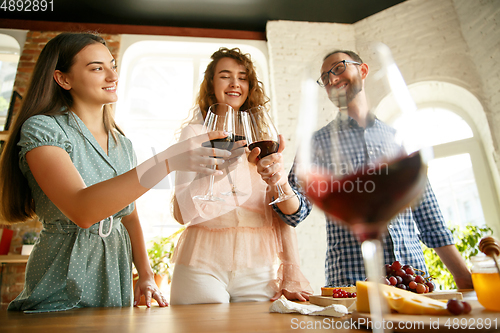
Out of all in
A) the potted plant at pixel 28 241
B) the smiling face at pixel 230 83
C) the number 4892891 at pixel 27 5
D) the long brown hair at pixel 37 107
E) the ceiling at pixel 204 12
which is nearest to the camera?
the long brown hair at pixel 37 107

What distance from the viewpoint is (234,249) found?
1.00 metres

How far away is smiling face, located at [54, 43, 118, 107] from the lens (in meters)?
1.08

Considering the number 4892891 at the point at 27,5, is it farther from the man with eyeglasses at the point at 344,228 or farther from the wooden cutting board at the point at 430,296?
the wooden cutting board at the point at 430,296

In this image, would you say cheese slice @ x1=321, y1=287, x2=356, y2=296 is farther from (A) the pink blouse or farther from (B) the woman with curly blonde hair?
(A) the pink blouse

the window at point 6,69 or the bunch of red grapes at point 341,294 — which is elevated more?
the window at point 6,69

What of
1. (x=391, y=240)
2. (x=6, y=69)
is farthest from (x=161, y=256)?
(x=6, y=69)

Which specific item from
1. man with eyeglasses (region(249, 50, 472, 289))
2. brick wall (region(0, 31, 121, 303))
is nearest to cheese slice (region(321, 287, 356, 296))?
man with eyeglasses (region(249, 50, 472, 289))

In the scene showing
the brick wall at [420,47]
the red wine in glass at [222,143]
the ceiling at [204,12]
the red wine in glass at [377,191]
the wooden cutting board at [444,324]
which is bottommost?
the wooden cutting board at [444,324]

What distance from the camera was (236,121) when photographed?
70cm

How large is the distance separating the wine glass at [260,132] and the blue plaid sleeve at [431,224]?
0.66 metres

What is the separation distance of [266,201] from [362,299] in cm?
74

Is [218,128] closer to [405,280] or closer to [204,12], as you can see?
[405,280]

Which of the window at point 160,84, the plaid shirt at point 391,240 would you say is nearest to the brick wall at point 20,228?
the window at point 160,84

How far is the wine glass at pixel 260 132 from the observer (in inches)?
27.0
